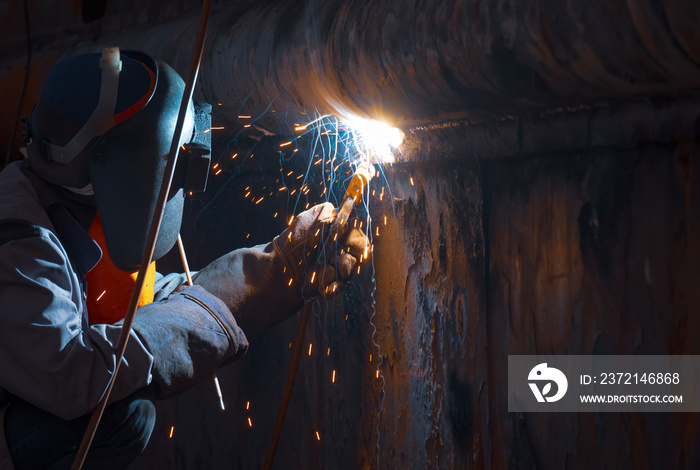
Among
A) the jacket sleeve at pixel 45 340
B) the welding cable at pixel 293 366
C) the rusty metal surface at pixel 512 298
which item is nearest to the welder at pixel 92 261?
the jacket sleeve at pixel 45 340

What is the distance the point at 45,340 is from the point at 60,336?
0.11 ft

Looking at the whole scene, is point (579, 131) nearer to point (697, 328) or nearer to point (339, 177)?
point (697, 328)

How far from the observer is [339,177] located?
2.31m

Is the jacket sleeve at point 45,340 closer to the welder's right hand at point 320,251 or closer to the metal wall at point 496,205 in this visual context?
the welder's right hand at point 320,251

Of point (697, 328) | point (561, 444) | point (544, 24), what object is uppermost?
point (544, 24)

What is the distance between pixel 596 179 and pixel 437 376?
72 centimetres

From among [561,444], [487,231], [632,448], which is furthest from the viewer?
[487,231]

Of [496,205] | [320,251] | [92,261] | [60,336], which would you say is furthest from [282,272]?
[496,205]

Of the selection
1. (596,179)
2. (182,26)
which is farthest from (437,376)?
(182,26)

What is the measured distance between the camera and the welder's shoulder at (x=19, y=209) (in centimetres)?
161

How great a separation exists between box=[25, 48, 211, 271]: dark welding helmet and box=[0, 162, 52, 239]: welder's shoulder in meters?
0.06

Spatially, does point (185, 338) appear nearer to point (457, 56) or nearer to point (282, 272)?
point (282, 272)

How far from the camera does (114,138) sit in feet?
5.77

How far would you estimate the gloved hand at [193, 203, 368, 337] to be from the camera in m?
2.06
